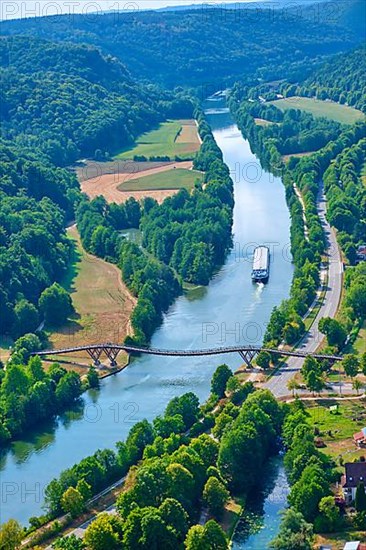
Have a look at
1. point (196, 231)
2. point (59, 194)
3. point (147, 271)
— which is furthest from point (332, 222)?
point (59, 194)

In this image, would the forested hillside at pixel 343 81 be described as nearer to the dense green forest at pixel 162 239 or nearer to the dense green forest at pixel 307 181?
the dense green forest at pixel 307 181

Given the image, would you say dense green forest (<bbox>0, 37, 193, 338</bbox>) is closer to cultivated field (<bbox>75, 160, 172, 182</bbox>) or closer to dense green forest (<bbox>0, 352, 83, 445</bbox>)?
cultivated field (<bbox>75, 160, 172, 182</bbox>)

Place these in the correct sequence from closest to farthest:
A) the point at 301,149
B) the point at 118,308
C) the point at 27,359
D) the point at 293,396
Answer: the point at 293,396 → the point at 27,359 → the point at 118,308 → the point at 301,149

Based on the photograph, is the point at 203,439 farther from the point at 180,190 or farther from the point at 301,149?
the point at 301,149

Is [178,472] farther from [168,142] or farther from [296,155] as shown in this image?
[168,142]

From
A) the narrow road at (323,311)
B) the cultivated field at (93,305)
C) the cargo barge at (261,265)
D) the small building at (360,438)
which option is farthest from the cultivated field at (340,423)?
the cargo barge at (261,265)

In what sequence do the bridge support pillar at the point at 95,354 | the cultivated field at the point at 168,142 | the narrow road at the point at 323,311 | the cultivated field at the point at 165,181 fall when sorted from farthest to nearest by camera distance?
the cultivated field at the point at 168,142 < the cultivated field at the point at 165,181 < the bridge support pillar at the point at 95,354 < the narrow road at the point at 323,311

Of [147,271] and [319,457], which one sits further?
[147,271]
